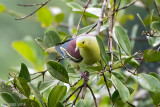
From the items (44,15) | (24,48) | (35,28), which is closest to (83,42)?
(44,15)

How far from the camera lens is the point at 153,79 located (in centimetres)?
109

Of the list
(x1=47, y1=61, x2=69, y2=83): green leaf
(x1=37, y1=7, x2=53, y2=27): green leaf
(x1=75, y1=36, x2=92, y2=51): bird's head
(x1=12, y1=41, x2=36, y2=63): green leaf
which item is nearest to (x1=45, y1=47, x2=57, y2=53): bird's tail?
(x1=75, y1=36, x2=92, y2=51): bird's head

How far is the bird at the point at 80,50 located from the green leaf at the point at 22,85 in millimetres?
325

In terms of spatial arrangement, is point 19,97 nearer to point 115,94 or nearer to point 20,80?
point 20,80

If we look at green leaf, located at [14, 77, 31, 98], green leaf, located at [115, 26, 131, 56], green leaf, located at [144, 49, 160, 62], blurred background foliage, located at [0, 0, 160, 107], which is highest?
green leaf, located at [115, 26, 131, 56]

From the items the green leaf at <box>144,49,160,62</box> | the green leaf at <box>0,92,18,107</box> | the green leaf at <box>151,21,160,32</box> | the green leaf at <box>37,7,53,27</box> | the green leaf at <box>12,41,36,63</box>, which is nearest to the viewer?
the green leaf at <box>0,92,18,107</box>

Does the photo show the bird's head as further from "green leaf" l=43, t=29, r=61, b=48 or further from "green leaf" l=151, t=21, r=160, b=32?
"green leaf" l=151, t=21, r=160, b=32

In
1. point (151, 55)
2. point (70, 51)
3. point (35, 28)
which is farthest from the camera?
point (35, 28)

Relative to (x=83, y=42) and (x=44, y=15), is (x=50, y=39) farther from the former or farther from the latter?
(x=44, y=15)

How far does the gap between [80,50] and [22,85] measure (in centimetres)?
46

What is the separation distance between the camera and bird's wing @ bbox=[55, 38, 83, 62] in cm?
146

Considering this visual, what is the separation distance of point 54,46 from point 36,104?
0.37m

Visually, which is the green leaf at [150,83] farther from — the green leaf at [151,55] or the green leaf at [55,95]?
the green leaf at [55,95]

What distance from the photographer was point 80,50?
4.79 ft
